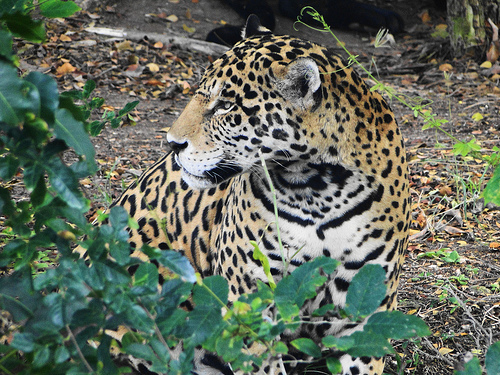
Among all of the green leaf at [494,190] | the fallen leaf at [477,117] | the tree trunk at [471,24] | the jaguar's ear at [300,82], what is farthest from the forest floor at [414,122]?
the jaguar's ear at [300,82]

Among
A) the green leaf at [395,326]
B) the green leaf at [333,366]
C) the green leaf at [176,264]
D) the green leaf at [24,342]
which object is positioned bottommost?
the green leaf at [333,366]

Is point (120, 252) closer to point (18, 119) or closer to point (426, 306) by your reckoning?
point (18, 119)

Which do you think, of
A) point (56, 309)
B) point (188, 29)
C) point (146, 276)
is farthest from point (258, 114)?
point (188, 29)

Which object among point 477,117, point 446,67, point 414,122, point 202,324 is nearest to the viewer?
point 202,324

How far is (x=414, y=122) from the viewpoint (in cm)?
773

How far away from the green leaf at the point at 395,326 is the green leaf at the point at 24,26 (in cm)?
130

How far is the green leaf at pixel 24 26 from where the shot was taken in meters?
1.63

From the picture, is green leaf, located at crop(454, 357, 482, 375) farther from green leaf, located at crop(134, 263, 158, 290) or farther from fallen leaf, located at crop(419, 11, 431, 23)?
fallen leaf, located at crop(419, 11, 431, 23)

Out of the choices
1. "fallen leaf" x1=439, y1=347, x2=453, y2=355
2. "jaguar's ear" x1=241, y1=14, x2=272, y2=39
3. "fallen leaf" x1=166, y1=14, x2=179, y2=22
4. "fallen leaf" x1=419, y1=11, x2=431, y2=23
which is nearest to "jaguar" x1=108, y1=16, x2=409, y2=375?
"jaguar's ear" x1=241, y1=14, x2=272, y2=39

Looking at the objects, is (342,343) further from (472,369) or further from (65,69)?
(65,69)

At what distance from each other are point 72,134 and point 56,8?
0.55 m

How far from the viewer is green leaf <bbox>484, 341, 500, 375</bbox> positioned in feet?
5.84

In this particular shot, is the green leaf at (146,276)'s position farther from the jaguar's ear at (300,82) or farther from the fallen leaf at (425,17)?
the fallen leaf at (425,17)

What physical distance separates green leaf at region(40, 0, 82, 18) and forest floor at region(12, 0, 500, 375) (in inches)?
22.3
